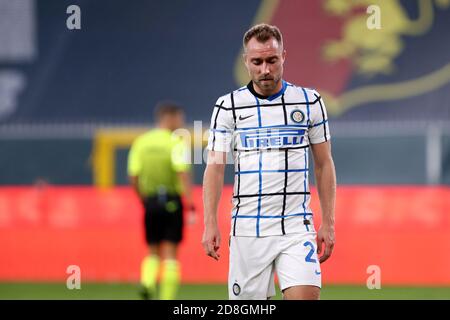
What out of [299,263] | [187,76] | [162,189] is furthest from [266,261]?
[187,76]

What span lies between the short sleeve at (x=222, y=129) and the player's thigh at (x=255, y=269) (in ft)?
1.63

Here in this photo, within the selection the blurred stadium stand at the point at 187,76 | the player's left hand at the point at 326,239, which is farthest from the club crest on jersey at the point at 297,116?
the blurred stadium stand at the point at 187,76

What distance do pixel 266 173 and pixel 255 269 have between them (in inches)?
19.6

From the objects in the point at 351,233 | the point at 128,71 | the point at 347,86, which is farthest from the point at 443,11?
the point at 351,233

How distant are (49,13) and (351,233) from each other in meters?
10.2

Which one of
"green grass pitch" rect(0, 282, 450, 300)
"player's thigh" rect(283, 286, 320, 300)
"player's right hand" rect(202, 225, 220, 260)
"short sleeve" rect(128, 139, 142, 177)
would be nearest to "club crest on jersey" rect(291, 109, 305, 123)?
"player's right hand" rect(202, 225, 220, 260)

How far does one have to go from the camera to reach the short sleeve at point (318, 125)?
550 cm

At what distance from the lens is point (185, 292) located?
11.8m

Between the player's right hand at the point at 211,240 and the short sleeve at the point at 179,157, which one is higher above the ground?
the short sleeve at the point at 179,157

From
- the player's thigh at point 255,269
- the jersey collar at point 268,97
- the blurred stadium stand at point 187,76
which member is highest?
the blurred stadium stand at point 187,76

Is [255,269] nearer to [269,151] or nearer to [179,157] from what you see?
[269,151]

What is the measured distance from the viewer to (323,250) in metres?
5.54

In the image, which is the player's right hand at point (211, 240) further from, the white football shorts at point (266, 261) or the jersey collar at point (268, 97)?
the jersey collar at point (268, 97)
